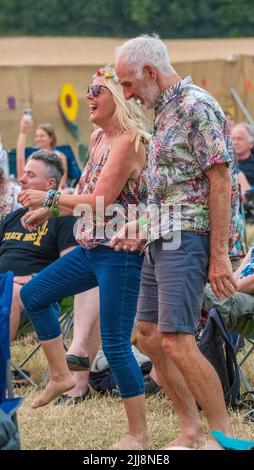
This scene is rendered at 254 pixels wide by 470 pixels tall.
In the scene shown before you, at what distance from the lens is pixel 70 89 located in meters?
14.8

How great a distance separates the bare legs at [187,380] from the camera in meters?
3.83

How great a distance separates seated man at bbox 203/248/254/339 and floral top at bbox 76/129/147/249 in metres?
0.77

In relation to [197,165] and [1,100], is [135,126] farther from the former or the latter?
[1,100]

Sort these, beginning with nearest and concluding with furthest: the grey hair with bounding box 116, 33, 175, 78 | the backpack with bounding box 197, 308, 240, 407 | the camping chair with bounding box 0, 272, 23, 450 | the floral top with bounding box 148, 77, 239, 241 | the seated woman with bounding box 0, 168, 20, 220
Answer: the camping chair with bounding box 0, 272, 23, 450, the floral top with bounding box 148, 77, 239, 241, the grey hair with bounding box 116, 33, 175, 78, the backpack with bounding box 197, 308, 240, 407, the seated woman with bounding box 0, 168, 20, 220

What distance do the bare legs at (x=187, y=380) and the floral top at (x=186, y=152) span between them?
44 cm

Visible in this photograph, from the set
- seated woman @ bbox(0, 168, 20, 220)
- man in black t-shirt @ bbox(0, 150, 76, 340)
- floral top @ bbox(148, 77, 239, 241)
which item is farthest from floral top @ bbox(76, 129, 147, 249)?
seated woman @ bbox(0, 168, 20, 220)

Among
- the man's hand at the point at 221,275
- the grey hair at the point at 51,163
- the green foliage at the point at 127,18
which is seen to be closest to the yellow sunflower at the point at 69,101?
the grey hair at the point at 51,163

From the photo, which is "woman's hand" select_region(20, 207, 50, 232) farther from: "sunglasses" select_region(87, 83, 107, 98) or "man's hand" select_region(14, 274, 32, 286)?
"man's hand" select_region(14, 274, 32, 286)

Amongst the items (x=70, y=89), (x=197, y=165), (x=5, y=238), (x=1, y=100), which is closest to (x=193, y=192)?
(x=197, y=165)

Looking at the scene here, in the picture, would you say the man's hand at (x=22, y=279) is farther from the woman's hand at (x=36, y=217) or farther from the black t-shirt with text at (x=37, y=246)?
the woman's hand at (x=36, y=217)

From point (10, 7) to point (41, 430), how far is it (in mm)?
22232

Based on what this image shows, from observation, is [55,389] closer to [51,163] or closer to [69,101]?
[51,163]

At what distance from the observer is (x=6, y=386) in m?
3.65

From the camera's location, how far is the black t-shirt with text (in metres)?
5.79
